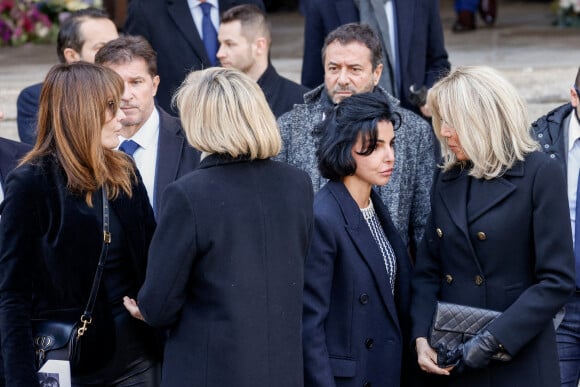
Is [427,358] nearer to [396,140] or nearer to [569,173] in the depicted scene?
[569,173]

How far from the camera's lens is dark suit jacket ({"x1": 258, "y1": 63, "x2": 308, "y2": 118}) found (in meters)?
5.33

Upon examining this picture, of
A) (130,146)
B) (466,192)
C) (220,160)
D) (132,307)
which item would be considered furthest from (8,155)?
(466,192)

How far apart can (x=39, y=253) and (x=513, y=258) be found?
1526 mm

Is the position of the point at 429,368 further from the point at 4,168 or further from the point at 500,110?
the point at 4,168

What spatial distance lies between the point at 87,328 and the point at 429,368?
1.18 m

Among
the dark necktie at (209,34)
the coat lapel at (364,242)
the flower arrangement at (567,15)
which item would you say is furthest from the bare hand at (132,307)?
the flower arrangement at (567,15)

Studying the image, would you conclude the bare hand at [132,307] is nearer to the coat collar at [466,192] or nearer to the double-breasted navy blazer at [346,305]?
the double-breasted navy blazer at [346,305]

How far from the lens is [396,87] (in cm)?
560

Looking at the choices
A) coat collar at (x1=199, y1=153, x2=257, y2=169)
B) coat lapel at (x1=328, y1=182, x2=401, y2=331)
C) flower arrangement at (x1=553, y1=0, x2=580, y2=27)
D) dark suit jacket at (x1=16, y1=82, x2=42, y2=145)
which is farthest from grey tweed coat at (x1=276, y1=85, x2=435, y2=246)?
flower arrangement at (x1=553, y1=0, x2=580, y2=27)

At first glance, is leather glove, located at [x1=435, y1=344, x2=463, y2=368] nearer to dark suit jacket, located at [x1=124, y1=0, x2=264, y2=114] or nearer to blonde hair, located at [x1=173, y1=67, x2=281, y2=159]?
blonde hair, located at [x1=173, y1=67, x2=281, y2=159]

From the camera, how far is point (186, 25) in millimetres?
5824

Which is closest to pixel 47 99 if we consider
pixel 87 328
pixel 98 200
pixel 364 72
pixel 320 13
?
pixel 98 200

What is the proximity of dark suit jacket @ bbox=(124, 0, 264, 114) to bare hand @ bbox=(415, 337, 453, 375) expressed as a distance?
2.45m

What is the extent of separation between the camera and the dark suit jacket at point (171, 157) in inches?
166
